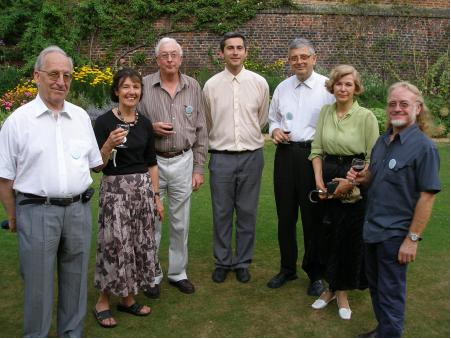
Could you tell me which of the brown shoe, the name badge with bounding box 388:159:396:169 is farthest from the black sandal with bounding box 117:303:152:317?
the name badge with bounding box 388:159:396:169

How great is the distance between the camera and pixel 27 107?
3.34 m

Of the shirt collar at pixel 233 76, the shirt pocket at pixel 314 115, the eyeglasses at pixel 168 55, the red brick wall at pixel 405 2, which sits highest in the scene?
the red brick wall at pixel 405 2

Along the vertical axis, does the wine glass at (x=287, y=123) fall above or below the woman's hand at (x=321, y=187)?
above

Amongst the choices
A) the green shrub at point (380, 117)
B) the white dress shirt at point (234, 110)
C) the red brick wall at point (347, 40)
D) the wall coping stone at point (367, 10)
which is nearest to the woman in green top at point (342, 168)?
the white dress shirt at point (234, 110)

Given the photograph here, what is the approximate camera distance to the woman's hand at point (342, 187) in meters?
3.91

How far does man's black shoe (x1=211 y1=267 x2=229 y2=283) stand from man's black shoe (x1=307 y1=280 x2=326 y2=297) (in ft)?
2.65

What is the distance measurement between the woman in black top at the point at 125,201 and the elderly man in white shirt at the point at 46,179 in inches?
16.3

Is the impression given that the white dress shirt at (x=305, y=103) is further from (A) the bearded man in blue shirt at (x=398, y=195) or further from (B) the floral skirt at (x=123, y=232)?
(B) the floral skirt at (x=123, y=232)

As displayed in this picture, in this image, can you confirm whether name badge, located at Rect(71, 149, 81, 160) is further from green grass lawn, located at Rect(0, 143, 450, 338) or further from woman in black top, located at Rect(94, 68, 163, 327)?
green grass lawn, located at Rect(0, 143, 450, 338)

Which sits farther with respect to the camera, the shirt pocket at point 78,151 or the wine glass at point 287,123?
the wine glass at point 287,123

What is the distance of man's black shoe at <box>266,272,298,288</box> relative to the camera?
490 cm

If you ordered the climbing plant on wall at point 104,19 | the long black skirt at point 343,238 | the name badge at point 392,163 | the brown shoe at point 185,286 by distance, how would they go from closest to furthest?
the name badge at point 392,163 < the long black skirt at point 343,238 < the brown shoe at point 185,286 < the climbing plant on wall at point 104,19

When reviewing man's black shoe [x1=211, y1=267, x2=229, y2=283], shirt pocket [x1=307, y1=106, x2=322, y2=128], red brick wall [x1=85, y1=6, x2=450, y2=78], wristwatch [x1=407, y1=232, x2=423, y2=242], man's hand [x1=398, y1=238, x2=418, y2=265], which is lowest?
man's black shoe [x1=211, y1=267, x2=229, y2=283]

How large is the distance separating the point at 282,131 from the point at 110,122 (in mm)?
1470
